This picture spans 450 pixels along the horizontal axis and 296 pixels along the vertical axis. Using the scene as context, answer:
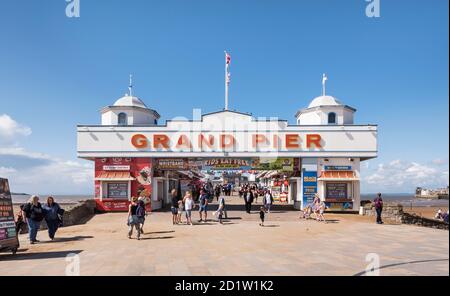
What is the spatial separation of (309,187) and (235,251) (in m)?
15.0

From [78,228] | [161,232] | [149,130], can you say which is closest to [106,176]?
[149,130]

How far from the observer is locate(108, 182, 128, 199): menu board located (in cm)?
2475

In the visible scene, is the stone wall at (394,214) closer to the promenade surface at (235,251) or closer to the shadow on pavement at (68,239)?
the promenade surface at (235,251)

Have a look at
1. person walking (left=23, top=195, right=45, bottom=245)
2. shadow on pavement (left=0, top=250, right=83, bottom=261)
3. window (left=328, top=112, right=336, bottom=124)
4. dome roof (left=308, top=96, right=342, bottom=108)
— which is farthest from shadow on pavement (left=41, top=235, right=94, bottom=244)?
dome roof (left=308, top=96, right=342, bottom=108)

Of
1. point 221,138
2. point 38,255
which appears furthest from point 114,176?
point 38,255

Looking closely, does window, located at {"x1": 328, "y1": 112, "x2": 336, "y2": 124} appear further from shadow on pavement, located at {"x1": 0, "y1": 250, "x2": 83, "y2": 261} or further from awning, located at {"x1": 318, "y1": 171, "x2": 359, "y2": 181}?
shadow on pavement, located at {"x1": 0, "y1": 250, "x2": 83, "y2": 261}

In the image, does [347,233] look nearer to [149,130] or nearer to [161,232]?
[161,232]

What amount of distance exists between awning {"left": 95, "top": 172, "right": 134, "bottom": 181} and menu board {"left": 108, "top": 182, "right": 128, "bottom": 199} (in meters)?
0.72

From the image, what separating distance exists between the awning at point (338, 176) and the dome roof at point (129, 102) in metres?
15.7

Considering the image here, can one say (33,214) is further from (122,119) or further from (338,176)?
(338,176)

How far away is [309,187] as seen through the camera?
24422 mm

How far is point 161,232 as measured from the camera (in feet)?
50.1

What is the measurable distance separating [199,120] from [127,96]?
785 cm

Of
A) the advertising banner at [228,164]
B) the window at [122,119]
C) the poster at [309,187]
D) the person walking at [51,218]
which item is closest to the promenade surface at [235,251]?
the person walking at [51,218]
